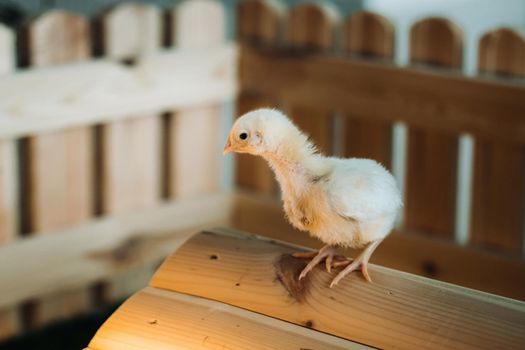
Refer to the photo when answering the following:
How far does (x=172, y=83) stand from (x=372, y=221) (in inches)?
95.0

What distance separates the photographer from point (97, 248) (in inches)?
156

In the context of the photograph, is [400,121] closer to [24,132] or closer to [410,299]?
[24,132]

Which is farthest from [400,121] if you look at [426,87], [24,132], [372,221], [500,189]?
[372,221]

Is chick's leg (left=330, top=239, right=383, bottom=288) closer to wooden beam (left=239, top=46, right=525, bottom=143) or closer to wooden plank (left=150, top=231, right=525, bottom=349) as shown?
wooden plank (left=150, top=231, right=525, bottom=349)

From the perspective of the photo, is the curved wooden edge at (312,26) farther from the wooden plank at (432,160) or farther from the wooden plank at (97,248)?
the wooden plank at (97,248)

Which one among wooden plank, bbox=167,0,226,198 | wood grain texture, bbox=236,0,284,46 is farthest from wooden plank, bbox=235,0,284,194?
wooden plank, bbox=167,0,226,198

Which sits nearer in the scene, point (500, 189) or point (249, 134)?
point (249, 134)

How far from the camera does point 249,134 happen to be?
1.81 metres

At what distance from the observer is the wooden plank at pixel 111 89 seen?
355 centimetres

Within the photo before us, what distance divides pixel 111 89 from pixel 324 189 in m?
2.19

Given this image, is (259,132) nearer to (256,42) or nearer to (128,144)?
(128,144)

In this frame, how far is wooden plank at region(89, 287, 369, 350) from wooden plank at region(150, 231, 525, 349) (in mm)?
29

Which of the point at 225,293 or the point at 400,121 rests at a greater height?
the point at 400,121

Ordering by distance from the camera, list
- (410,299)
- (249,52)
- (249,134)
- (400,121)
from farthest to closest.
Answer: (249,52) < (400,121) < (249,134) < (410,299)
